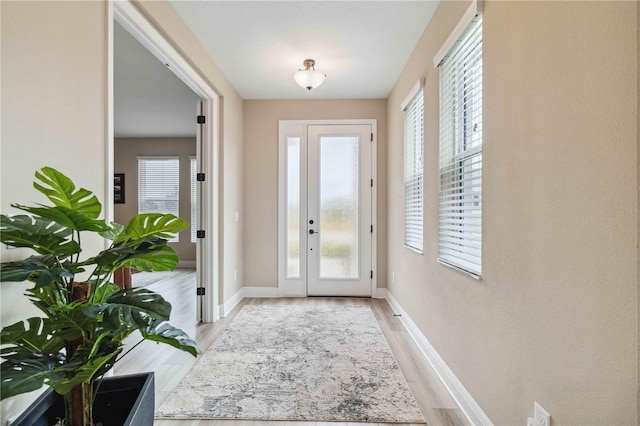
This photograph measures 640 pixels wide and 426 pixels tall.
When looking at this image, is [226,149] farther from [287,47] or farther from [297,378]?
[297,378]

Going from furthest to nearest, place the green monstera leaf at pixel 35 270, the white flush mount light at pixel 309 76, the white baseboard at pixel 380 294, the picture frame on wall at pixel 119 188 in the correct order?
the picture frame on wall at pixel 119 188 < the white baseboard at pixel 380 294 < the white flush mount light at pixel 309 76 < the green monstera leaf at pixel 35 270

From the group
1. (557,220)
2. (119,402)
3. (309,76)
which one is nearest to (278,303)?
(309,76)

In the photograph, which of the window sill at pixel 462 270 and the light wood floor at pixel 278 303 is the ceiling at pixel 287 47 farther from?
the light wood floor at pixel 278 303

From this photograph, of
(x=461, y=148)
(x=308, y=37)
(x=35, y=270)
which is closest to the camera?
(x=35, y=270)

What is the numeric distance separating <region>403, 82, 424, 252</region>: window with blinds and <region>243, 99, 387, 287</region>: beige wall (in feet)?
3.07

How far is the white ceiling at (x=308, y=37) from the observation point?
2369mm

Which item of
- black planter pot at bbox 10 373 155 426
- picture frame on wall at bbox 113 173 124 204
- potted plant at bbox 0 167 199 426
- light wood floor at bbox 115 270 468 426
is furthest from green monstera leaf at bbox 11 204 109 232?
picture frame on wall at bbox 113 173 124 204

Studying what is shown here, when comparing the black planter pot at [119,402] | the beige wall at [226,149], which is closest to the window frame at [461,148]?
the black planter pot at [119,402]

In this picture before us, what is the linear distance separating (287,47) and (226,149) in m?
1.27

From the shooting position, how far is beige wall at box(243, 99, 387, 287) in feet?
14.0

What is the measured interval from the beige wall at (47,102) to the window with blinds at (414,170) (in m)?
2.30

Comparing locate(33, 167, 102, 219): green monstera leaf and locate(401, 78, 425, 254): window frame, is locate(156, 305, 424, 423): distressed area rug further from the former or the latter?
locate(33, 167, 102, 219): green monstera leaf

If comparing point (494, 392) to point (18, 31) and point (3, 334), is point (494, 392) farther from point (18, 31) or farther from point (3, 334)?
point (18, 31)

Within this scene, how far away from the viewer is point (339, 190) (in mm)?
4293
